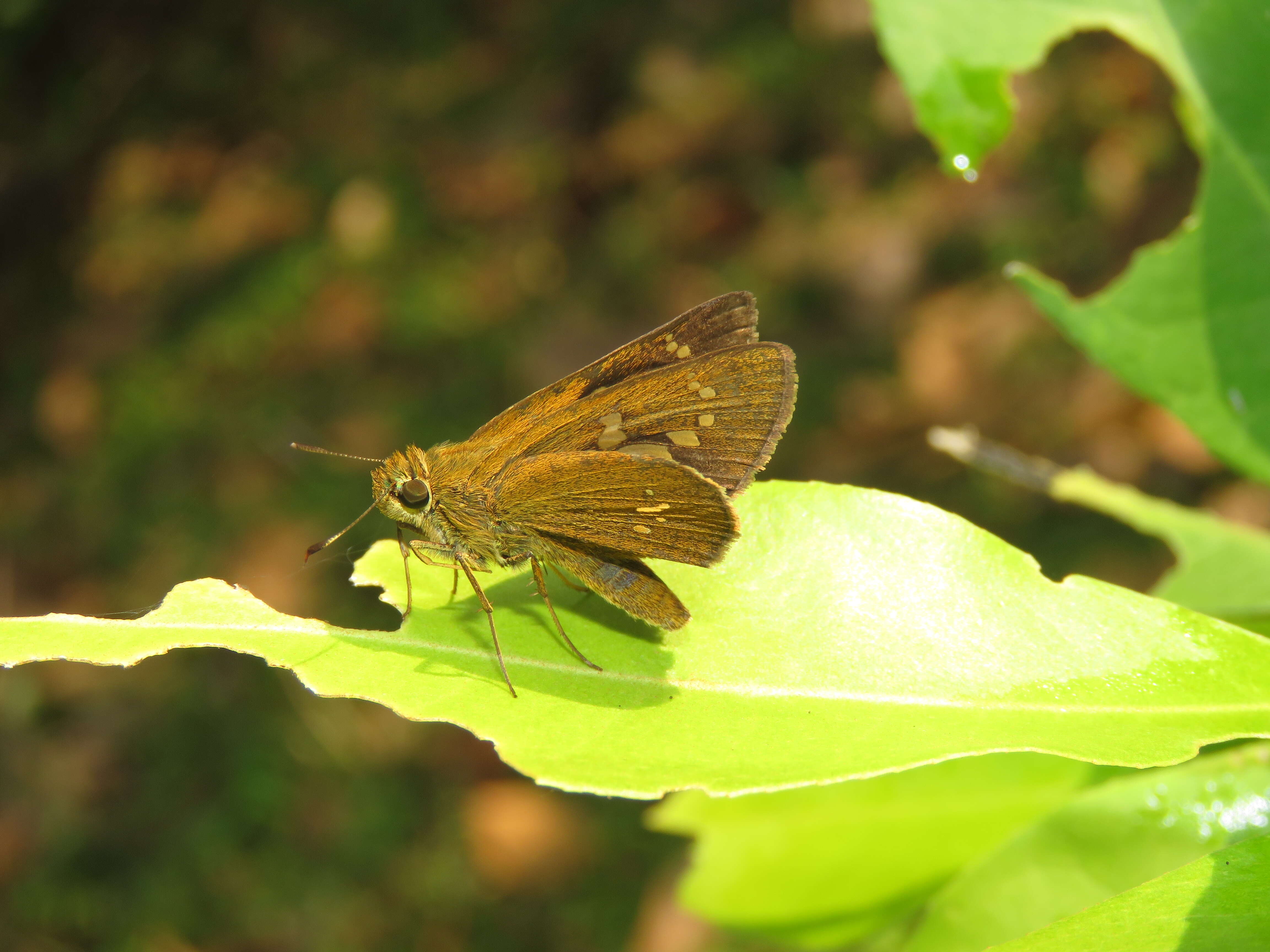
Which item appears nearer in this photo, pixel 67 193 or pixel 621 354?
pixel 621 354

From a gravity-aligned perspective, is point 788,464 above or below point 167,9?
below

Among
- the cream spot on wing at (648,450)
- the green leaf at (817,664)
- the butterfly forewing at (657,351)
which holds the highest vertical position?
the butterfly forewing at (657,351)

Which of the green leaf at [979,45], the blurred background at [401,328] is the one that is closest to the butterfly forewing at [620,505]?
the green leaf at [979,45]

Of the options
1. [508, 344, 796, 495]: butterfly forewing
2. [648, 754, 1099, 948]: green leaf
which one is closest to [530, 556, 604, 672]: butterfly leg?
[508, 344, 796, 495]: butterfly forewing

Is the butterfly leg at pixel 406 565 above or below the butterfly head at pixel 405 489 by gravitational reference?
below

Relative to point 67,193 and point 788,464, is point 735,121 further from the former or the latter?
point 67,193

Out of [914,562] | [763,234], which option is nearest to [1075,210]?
[763,234]

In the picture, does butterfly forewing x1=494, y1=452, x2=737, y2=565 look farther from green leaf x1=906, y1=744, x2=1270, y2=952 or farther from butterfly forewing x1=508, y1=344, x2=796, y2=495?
green leaf x1=906, y1=744, x2=1270, y2=952

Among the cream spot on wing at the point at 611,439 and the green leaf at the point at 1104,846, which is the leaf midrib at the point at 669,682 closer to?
the green leaf at the point at 1104,846
